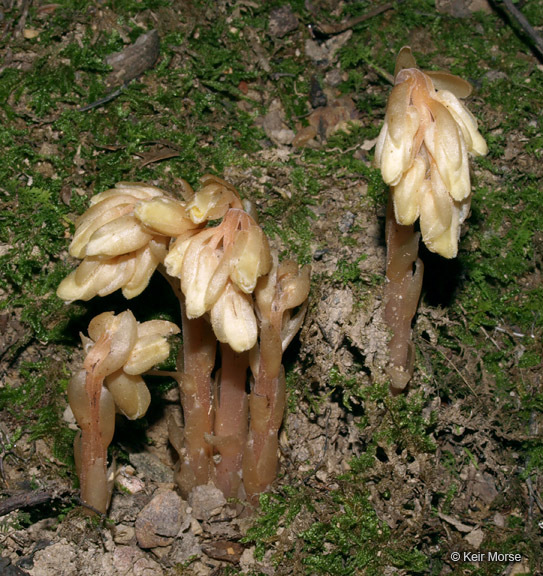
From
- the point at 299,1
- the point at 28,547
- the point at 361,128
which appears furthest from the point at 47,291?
the point at 299,1

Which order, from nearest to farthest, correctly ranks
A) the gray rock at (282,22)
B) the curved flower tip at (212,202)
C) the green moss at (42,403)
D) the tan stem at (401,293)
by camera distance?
the curved flower tip at (212,202), the tan stem at (401,293), the green moss at (42,403), the gray rock at (282,22)

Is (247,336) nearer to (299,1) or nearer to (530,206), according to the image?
(530,206)

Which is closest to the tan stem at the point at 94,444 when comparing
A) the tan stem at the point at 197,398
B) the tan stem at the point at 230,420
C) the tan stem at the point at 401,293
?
the tan stem at the point at 197,398

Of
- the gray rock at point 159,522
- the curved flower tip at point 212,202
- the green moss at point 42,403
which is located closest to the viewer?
the curved flower tip at point 212,202

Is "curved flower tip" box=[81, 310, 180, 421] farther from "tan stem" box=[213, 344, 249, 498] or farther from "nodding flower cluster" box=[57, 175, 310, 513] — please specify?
"tan stem" box=[213, 344, 249, 498]

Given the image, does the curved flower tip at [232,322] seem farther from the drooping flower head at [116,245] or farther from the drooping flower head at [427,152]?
the drooping flower head at [427,152]
